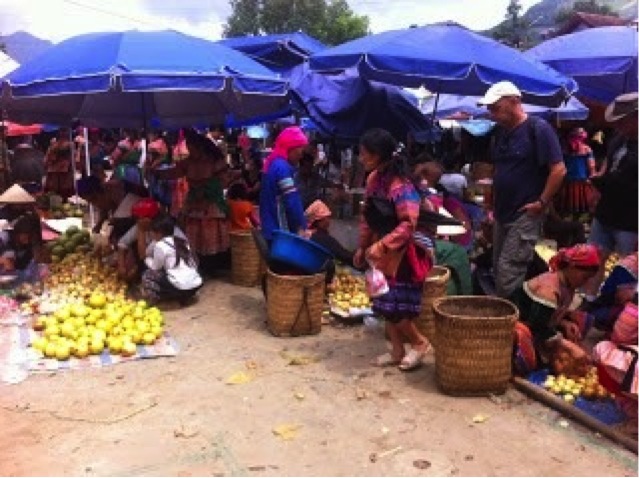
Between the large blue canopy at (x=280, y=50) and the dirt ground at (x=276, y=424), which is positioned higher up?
the large blue canopy at (x=280, y=50)

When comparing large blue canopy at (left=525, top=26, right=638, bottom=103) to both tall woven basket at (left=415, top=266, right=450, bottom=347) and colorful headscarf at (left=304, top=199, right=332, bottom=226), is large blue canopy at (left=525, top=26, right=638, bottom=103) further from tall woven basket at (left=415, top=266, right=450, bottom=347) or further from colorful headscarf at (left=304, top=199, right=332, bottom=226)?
tall woven basket at (left=415, top=266, right=450, bottom=347)

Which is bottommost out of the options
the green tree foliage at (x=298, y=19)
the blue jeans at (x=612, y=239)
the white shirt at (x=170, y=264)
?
the white shirt at (x=170, y=264)

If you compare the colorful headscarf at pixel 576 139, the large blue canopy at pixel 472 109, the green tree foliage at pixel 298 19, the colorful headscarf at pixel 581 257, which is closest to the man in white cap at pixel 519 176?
the colorful headscarf at pixel 581 257

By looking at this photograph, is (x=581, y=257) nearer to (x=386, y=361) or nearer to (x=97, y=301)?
(x=386, y=361)

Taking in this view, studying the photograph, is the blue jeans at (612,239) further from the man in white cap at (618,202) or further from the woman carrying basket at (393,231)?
the woman carrying basket at (393,231)

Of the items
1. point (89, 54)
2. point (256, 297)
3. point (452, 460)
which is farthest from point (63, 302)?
point (452, 460)

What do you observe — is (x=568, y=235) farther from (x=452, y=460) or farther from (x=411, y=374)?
(x=452, y=460)

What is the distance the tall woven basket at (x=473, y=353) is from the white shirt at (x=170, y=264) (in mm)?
2709

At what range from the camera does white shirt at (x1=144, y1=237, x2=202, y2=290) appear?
6.29m

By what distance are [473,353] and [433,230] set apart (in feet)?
3.08

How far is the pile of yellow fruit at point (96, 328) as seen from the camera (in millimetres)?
5242

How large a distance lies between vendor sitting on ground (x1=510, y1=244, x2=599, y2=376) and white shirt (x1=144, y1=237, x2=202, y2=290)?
3006mm

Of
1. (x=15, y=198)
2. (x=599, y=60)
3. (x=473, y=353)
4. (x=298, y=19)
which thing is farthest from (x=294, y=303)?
(x=298, y=19)

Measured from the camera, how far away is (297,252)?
560 cm
